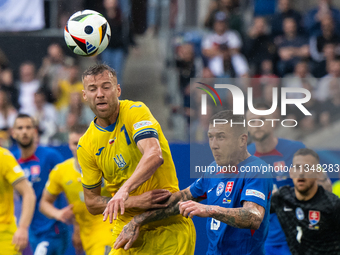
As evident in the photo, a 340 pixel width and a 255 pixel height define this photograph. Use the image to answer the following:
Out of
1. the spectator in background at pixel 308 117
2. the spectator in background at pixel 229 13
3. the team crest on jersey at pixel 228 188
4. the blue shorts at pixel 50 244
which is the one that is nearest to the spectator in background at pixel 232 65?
the spectator in background at pixel 229 13

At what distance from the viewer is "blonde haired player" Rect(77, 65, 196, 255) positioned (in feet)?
14.1

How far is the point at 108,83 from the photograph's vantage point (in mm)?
4336

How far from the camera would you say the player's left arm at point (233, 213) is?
3.55 metres

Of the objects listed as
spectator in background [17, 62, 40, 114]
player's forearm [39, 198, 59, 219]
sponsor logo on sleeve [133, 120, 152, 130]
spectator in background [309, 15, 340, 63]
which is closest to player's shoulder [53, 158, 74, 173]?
player's forearm [39, 198, 59, 219]

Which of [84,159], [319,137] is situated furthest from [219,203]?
[319,137]

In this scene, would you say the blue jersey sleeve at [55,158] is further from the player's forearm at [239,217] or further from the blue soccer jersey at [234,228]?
the player's forearm at [239,217]

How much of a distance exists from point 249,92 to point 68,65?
12.0ft

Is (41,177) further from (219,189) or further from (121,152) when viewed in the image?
(219,189)

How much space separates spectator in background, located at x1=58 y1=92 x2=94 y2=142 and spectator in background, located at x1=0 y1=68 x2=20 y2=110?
1128 mm

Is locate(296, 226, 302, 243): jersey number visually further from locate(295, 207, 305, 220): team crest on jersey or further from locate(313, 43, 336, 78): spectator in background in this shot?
locate(313, 43, 336, 78): spectator in background

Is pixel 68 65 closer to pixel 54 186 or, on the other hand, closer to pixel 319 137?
pixel 54 186

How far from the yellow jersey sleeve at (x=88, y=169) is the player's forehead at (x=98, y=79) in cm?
63

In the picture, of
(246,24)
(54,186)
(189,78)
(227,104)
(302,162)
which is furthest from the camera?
(246,24)

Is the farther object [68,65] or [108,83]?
[68,65]
